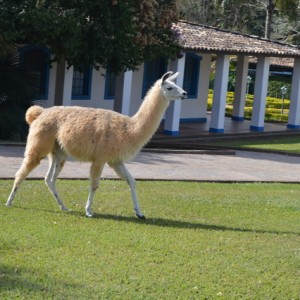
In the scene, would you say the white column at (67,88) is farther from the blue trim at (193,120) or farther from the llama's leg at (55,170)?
the llama's leg at (55,170)

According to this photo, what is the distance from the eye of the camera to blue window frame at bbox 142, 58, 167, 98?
96.4 ft

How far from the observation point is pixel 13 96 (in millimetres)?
20875

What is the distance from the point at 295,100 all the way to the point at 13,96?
49.2 feet

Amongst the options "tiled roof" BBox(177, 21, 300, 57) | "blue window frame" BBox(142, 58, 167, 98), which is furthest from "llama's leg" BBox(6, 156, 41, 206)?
"blue window frame" BBox(142, 58, 167, 98)

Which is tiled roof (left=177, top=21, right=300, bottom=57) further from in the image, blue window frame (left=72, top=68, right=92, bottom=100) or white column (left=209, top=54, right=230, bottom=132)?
blue window frame (left=72, top=68, right=92, bottom=100)

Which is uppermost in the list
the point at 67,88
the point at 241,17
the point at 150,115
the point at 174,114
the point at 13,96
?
the point at 241,17

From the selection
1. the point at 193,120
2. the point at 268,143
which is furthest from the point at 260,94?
the point at 268,143

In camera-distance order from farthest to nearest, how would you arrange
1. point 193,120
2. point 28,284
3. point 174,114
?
point 193,120 → point 174,114 → point 28,284

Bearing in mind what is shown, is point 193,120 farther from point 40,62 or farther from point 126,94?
point 40,62

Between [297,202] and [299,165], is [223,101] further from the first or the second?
[297,202]

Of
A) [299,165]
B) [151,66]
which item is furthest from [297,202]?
[151,66]

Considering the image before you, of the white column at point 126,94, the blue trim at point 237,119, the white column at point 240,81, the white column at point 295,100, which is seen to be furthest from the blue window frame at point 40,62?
the white column at point 295,100

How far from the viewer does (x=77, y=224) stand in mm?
10680

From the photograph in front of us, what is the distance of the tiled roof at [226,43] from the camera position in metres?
27.3
